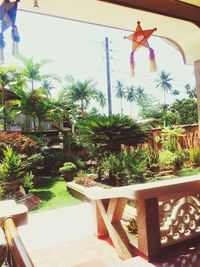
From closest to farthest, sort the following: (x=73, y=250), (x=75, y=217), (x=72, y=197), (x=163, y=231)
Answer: (x=163, y=231) < (x=73, y=250) < (x=75, y=217) < (x=72, y=197)

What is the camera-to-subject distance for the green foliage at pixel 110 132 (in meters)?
7.66

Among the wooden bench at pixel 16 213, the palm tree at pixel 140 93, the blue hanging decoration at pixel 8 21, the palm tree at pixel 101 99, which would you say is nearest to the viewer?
the wooden bench at pixel 16 213

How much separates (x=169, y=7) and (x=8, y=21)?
1883 mm

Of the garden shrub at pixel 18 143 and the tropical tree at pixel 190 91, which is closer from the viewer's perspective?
the garden shrub at pixel 18 143

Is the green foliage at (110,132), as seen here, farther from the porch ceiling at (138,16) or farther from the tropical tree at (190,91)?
the tropical tree at (190,91)

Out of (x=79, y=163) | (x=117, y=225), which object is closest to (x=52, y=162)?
(x=79, y=163)

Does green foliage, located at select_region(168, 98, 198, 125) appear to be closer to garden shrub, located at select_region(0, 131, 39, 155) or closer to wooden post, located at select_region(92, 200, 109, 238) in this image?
garden shrub, located at select_region(0, 131, 39, 155)

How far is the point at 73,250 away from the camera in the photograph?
3676 millimetres

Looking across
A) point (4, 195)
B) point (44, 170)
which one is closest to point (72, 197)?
point (4, 195)

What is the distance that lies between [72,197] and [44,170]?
467 cm

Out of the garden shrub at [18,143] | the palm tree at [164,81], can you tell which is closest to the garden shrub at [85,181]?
the garden shrub at [18,143]

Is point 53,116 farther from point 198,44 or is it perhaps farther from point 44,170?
point 198,44

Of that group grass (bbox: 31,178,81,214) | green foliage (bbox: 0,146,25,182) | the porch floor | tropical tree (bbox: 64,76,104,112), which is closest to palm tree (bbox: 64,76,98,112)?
tropical tree (bbox: 64,76,104,112)

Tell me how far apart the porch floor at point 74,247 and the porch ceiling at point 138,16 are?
8.87 feet
